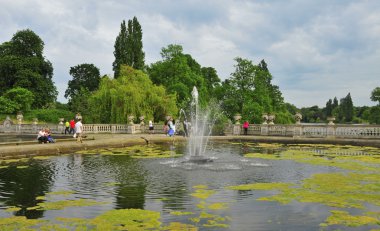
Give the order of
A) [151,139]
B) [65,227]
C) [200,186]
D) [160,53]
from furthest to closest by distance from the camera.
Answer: [160,53]
[151,139]
[200,186]
[65,227]

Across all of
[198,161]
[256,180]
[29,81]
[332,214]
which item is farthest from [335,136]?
[29,81]

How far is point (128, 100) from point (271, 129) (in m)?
16.5

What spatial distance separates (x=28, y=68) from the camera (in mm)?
69000

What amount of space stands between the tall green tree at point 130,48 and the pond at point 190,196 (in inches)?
1853

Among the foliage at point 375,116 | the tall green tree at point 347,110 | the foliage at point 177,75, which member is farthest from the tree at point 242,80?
the tall green tree at point 347,110

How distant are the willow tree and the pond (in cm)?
2765

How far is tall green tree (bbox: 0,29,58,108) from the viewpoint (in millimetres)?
67375

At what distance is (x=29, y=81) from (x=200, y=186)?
2516 inches

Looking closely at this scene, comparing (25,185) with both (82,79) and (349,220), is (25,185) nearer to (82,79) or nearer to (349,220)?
(349,220)

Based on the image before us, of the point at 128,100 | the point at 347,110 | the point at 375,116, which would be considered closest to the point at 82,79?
the point at 128,100

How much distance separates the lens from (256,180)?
41.2 ft

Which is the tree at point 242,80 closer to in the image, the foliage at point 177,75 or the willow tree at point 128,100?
the foliage at point 177,75

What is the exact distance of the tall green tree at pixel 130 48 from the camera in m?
61.9

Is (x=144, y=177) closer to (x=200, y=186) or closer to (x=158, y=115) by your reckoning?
(x=200, y=186)
